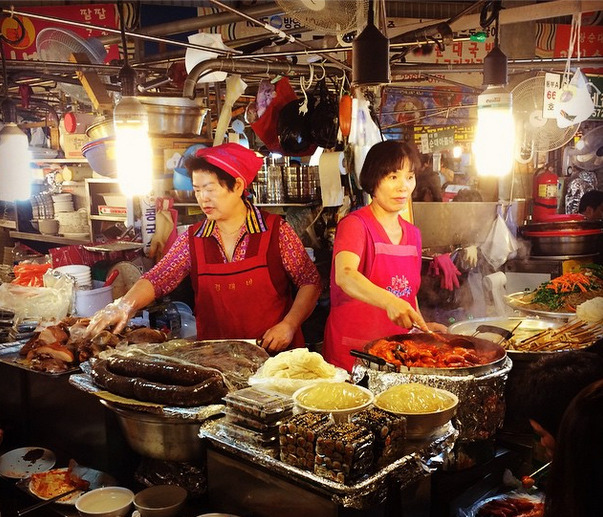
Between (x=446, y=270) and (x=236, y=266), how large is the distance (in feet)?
7.56

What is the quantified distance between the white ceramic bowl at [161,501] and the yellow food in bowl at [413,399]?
81 centimetres

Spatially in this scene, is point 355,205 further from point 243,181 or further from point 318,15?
point 318,15

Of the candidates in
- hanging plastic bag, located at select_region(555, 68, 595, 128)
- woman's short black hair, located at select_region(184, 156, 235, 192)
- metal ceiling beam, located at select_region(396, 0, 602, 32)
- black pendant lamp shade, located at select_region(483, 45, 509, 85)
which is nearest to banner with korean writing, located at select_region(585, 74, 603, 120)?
hanging plastic bag, located at select_region(555, 68, 595, 128)

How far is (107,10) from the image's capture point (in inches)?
250

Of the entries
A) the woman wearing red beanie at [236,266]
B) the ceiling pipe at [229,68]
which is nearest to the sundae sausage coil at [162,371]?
the woman wearing red beanie at [236,266]

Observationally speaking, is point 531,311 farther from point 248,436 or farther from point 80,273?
point 80,273

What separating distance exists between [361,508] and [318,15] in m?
2.73

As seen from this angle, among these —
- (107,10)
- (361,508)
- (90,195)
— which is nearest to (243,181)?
(361,508)

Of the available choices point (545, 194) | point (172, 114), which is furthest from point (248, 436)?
point (545, 194)

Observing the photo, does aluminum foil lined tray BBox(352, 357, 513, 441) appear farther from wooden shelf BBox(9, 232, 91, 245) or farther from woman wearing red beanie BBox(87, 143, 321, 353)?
wooden shelf BBox(9, 232, 91, 245)

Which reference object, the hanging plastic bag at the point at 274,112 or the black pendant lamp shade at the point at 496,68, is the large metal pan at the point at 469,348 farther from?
the hanging plastic bag at the point at 274,112

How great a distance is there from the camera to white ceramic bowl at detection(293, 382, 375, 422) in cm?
191

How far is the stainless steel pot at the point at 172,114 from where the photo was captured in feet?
12.8

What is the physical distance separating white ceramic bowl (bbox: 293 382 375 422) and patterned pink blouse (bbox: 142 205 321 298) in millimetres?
1679
